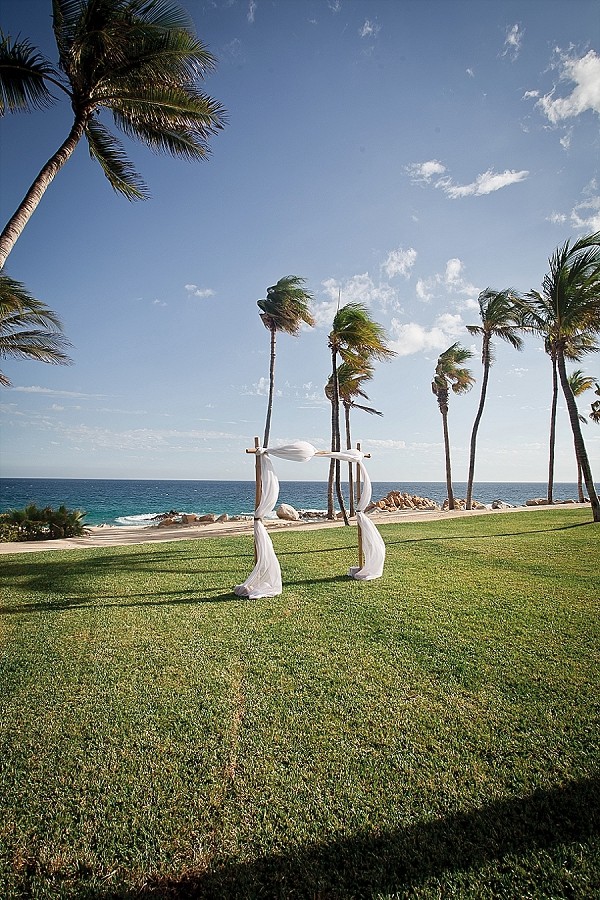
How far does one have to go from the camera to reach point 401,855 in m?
2.13

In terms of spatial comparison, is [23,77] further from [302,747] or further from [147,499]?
[147,499]

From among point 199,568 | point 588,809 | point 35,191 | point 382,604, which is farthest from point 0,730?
point 35,191

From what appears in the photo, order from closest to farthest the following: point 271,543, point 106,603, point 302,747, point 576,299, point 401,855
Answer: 1. point 401,855
2. point 302,747
3. point 106,603
4. point 271,543
5. point 576,299

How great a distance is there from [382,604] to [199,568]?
426 centimetres

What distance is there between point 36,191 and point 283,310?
12772mm

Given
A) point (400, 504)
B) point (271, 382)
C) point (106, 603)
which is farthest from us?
point (400, 504)

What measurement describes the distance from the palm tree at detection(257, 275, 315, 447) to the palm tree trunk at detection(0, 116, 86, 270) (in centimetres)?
1186

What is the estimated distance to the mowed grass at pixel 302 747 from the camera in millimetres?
2080

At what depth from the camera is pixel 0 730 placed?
3.24 metres

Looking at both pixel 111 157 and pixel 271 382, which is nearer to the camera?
pixel 111 157

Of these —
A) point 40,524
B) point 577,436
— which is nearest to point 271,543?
point 577,436

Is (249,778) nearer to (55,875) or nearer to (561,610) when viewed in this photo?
(55,875)

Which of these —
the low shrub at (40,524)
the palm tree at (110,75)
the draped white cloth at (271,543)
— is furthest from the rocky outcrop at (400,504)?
the palm tree at (110,75)

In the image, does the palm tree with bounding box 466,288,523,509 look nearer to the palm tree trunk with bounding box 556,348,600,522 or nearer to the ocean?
the palm tree trunk with bounding box 556,348,600,522
